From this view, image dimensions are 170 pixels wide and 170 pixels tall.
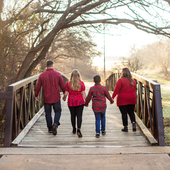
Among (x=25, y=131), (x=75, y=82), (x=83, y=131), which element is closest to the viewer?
(x=75, y=82)

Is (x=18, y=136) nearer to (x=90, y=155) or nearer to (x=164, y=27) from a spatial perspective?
(x=90, y=155)

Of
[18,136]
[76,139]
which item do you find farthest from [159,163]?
[18,136]

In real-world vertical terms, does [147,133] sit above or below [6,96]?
below

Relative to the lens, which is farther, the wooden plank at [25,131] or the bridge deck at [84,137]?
the bridge deck at [84,137]

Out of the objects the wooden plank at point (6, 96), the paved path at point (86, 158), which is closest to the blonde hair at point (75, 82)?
the wooden plank at point (6, 96)

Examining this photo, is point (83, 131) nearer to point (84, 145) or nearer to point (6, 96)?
point (84, 145)

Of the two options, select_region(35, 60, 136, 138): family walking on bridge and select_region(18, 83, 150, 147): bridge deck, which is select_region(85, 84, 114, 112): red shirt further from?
select_region(18, 83, 150, 147): bridge deck

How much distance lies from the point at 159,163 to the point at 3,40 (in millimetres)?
6656

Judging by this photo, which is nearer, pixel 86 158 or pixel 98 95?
pixel 86 158

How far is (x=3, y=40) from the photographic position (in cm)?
777

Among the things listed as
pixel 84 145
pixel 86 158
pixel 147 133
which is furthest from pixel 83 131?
pixel 86 158

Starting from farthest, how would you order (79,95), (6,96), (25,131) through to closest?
(25,131)
(79,95)
(6,96)

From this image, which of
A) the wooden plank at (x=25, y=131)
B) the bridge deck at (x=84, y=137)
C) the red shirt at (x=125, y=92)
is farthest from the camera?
the red shirt at (x=125, y=92)

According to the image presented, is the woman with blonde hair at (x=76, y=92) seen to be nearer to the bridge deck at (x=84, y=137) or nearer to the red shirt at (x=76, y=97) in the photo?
the red shirt at (x=76, y=97)
